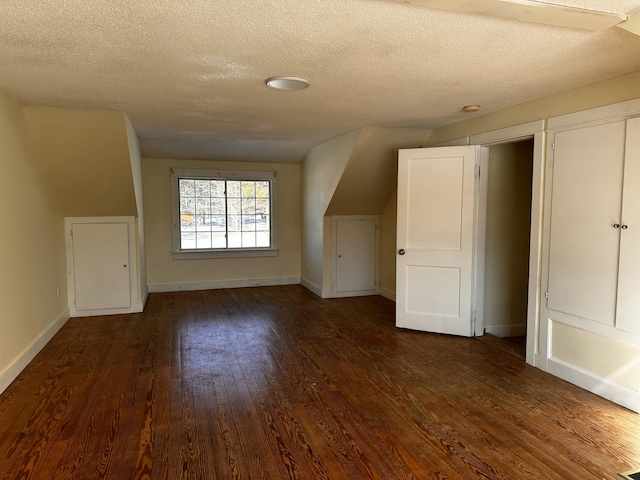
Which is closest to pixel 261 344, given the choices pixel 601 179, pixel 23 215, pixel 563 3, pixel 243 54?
pixel 23 215

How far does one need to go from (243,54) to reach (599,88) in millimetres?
2409

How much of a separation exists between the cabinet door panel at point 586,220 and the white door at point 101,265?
15.1 feet

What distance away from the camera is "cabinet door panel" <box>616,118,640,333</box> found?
2.58 meters

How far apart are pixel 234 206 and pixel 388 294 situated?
9.29 feet

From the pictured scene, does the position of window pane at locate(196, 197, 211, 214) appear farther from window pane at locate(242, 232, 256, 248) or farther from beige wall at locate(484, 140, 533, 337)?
beige wall at locate(484, 140, 533, 337)

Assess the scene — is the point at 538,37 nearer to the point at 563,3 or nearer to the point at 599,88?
the point at 563,3

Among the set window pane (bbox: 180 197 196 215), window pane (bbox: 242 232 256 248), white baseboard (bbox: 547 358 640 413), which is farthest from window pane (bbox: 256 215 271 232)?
white baseboard (bbox: 547 358 640 413)

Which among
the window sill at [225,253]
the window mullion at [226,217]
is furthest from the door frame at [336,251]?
the window mullion at [226,217]

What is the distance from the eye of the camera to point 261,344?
Result: 3887 mm

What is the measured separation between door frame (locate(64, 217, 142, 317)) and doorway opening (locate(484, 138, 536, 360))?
13.4 feet

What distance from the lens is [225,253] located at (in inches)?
258

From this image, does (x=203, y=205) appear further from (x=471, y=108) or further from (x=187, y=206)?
(x=471, y=108)

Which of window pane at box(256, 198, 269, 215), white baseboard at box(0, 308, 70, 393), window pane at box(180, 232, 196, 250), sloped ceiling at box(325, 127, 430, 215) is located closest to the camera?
white baseboard at box(0, 308, 70, 393)

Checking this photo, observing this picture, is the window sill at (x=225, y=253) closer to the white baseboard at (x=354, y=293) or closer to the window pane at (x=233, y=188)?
the window pane at (x=233, y=188)
